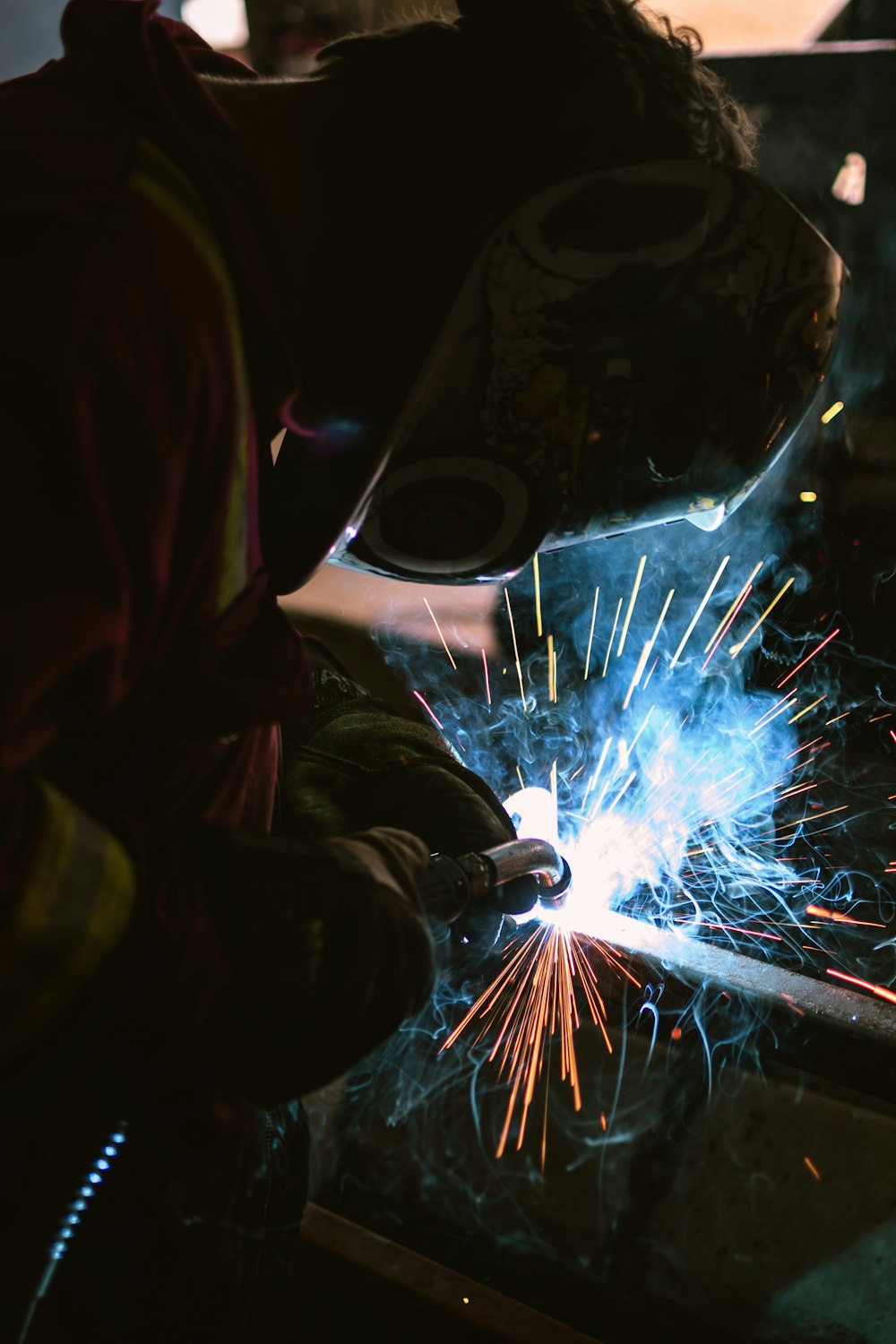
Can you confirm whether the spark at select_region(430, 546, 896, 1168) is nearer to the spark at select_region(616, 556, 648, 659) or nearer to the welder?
the spark at select_region(616, 556, 648, 659)

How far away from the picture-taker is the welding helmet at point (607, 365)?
111cm

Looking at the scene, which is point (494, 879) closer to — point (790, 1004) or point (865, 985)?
point (790, 1004)

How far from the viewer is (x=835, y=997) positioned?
1.63 m

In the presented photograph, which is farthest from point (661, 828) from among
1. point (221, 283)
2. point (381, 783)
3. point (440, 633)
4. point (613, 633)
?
point (221, 283)

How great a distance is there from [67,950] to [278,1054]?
30cm

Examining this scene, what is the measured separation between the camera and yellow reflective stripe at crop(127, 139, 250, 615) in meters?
0.81

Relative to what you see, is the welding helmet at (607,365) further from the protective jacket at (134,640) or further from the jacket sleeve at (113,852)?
the jacket sleeve at (113,852)

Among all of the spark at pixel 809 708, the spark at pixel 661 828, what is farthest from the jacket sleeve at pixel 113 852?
the spark at pixel 809 708

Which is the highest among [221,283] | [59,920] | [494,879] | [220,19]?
[220,19]

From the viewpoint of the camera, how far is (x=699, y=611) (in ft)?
9.64

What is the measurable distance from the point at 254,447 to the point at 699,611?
224cm

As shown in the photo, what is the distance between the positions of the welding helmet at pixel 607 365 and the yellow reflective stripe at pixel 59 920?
55 centimetres

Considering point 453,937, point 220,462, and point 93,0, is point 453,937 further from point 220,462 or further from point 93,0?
point 93,0

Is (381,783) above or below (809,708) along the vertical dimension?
above
